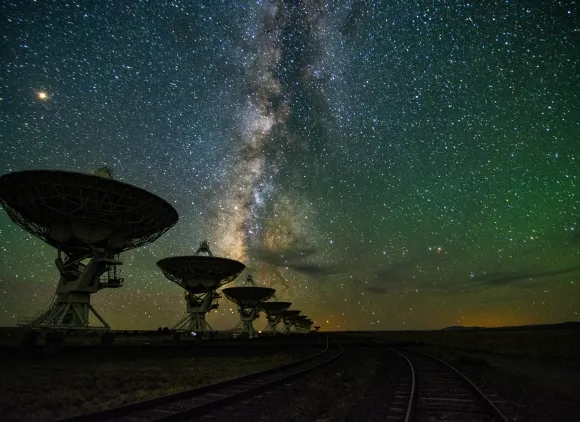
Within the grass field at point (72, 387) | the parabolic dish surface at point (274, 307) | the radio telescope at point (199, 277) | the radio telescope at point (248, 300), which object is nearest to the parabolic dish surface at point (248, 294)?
the radio telescope at point (248, 300)

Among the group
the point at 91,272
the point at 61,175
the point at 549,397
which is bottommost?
the point at 549,397

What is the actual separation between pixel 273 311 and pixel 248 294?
2842 cm

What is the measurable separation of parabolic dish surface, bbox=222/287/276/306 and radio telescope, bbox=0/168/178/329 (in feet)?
107

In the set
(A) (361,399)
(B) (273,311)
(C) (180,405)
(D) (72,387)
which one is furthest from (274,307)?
(C) (180,405)

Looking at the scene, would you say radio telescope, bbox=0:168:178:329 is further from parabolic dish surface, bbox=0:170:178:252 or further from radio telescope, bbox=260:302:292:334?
radio telescope, bbox=260:302:292:334

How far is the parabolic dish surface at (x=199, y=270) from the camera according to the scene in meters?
41.0

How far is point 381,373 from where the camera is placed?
44.0 ft

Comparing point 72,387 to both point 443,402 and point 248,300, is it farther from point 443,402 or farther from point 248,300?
point 248,300

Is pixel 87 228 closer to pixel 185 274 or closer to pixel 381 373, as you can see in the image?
pixel 185 274

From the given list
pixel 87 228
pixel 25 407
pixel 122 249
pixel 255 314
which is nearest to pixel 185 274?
pixel 122 249

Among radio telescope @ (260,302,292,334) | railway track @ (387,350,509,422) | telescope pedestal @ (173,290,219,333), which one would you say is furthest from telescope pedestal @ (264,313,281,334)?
railway track @ (387,350,509,422)

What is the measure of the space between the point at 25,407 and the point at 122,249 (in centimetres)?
2236

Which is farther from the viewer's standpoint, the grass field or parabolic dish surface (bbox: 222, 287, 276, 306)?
parabolic dish surface (bbox: 222, 287, 276, 306)

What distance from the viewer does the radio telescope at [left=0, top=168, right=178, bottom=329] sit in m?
24.2
